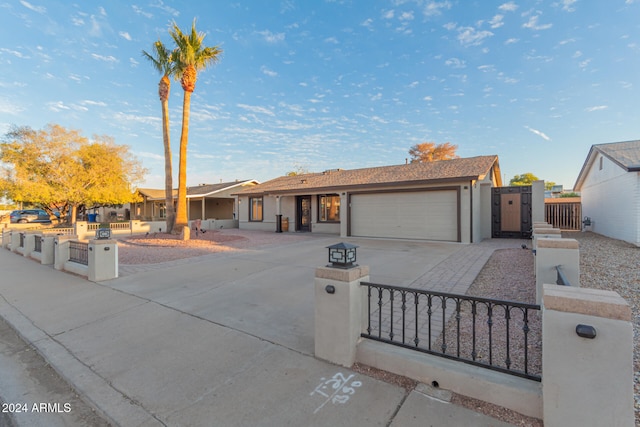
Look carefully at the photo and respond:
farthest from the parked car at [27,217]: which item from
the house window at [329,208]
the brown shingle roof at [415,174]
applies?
the house window at [329,208]

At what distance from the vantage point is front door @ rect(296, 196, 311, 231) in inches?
749

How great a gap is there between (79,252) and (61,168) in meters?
18.0

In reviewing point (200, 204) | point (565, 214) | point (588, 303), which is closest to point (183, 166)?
point (588, 303)

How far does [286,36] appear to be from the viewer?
517 inches

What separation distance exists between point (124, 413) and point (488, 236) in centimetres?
1605

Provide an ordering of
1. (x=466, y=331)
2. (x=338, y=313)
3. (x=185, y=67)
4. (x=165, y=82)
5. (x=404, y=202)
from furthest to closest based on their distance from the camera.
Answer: (x=165, y=82) < (x=185, y=67) < (x=404, y=202) < (x=466, y=331) < (x=338, y=313)

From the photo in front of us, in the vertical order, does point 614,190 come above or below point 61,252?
above

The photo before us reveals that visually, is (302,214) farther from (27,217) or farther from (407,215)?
(27,217)

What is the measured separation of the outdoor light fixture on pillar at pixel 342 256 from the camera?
303cm

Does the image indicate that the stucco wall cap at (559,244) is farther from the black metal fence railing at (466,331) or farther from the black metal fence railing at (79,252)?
the black metal fence railing at (79,252)

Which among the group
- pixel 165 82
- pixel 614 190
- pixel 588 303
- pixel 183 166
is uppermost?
pixel 165 82

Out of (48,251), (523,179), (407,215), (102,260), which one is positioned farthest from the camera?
(523,179)

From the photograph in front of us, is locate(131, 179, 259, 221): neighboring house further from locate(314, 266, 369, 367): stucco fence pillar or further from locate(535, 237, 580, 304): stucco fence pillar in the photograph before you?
locate(535, 237, 580, 304): stucco fence pillar

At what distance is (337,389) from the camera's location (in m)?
2.58
